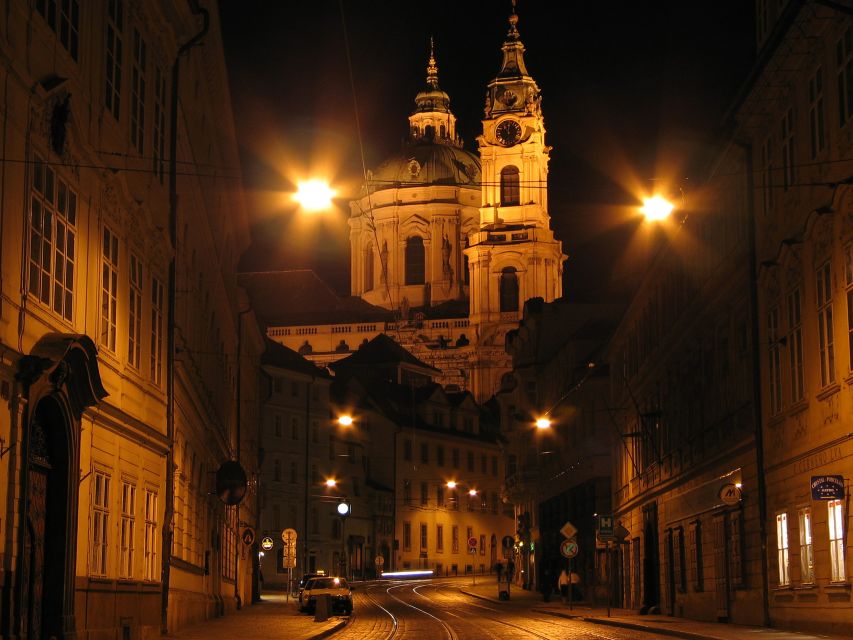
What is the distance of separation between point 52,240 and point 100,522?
5377 millimetres

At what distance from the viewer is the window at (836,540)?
24.3m

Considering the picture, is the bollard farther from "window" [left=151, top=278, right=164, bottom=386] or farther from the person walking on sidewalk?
the person walking on sidewalk

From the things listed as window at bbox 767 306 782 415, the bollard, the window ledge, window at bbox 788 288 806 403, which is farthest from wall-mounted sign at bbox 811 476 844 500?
the bollard

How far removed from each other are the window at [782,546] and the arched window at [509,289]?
4689 inches

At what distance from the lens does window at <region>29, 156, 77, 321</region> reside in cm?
1761

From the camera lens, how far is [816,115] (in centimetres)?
2598

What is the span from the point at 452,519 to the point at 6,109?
10065cm

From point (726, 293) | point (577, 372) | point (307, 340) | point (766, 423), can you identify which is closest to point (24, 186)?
point (766, 423)

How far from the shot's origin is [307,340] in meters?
157

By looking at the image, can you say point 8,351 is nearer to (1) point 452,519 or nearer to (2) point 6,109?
(2) point 6,109

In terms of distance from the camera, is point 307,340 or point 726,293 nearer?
point 726,293

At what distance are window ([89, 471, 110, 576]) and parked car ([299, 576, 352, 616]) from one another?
889 inches

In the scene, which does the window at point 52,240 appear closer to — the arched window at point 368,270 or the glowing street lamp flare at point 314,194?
the glowing street lamp flare at point 314,194

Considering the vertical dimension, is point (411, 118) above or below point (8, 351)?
above
